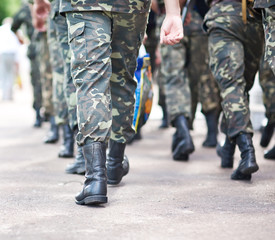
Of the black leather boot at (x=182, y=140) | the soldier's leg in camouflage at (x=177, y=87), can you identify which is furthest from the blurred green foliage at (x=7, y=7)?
the black leather boot at (x=182, y=140)

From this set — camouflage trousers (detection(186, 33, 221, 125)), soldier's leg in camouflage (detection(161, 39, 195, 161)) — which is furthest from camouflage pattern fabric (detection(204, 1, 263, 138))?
camouflage trousers (detection(186, 33, 221, 125))

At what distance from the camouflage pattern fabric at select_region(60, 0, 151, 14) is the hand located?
0.85 ft

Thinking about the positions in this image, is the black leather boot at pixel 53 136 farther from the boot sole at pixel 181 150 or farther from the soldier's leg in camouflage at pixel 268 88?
the soldier's leg in camouflage at pixel 268 88

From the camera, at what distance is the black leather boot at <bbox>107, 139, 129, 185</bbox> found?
13.6 feet

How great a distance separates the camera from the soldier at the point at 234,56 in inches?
175

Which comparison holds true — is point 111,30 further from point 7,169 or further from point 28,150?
point 28,150

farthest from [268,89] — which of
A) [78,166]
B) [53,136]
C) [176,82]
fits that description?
[53,136]

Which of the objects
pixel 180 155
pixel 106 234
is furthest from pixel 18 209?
pixel 180 155

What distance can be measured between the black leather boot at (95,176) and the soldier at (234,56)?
127cm

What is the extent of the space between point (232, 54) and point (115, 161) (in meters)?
1.17

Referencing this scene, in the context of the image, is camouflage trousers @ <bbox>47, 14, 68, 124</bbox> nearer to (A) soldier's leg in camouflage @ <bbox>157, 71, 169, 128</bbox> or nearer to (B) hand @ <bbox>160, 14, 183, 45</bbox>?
(A) soldier's leg in camouflage @ <bbox>157, 71, 169, 128</bbox>

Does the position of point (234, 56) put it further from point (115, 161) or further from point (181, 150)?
point (181, 150)

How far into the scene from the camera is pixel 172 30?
139 inches

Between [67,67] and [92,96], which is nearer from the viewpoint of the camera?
[92,96]
